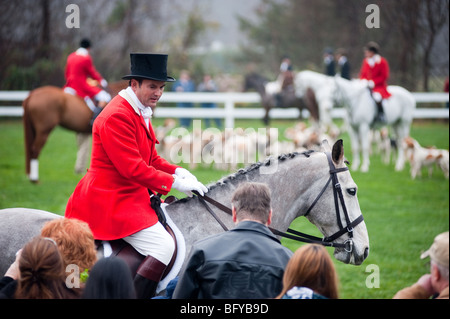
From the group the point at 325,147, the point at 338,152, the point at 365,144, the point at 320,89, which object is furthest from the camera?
the point at 320,89

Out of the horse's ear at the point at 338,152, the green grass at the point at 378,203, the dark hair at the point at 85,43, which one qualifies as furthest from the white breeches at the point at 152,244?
the dark hair at the point at 85,43

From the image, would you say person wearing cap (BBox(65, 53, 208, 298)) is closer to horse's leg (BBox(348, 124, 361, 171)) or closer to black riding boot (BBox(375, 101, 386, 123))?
horse's leg (BBox(348, 124, 361, 171))

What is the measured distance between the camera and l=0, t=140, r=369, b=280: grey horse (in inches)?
132

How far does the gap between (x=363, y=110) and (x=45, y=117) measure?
692cm

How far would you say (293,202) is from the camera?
11.5 feet

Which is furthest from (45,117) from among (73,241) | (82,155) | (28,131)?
(73,241)

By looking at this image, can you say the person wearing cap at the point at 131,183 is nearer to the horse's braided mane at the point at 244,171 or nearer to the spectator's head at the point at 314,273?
the horse's braided mane at the point at 244,171

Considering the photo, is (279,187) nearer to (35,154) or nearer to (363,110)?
(35,154)

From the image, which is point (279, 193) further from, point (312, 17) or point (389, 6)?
point (312, 17)

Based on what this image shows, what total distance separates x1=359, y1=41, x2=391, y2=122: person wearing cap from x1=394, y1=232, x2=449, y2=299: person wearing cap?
1020cm

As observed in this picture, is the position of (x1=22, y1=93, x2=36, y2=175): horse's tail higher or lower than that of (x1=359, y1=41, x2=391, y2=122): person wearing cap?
lower

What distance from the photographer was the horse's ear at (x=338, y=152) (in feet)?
11.1

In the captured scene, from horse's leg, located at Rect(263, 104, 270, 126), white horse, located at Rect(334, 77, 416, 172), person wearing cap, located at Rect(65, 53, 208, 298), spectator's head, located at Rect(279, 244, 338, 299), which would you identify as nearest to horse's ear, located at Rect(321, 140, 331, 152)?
person wearing cap, located at Rect(65, 53, 208, 298)

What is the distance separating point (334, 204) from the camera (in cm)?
343
